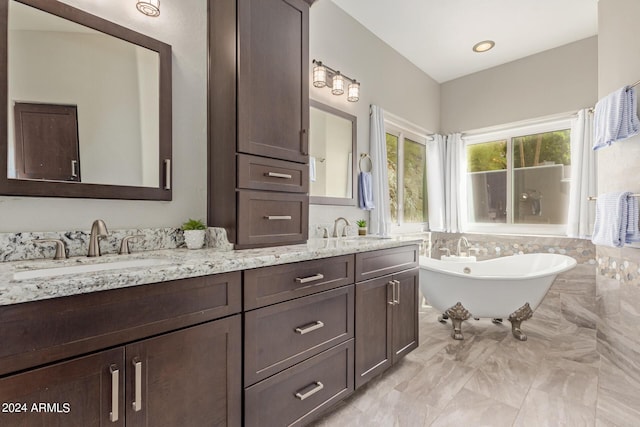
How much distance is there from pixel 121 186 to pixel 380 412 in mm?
1783

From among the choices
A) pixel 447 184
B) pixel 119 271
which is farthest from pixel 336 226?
pixel 447 184

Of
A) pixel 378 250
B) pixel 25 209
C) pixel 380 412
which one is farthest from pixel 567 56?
pixel 25 209

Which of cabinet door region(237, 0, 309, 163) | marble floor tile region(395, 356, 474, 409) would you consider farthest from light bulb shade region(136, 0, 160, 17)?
marble floor tile region(395, 356, 474, 409)

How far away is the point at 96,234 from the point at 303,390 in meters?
1.16

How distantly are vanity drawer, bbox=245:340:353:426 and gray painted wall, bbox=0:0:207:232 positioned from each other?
0.94m

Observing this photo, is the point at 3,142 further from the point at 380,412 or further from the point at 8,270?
the point at 380,412

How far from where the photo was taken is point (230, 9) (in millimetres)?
1548

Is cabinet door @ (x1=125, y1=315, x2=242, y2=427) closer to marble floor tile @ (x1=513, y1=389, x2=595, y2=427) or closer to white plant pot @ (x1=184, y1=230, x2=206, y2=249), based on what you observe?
white plant pot @ (x1=184, y1=230, x2=206, y2=249)

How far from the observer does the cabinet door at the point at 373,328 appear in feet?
5.77

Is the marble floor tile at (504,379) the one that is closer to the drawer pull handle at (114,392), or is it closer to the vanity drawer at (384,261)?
the vanity drawer at (384,261)

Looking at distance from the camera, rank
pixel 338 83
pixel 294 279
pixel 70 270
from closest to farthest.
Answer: pixel 70 270
pixel 294 279
pixel 338 83

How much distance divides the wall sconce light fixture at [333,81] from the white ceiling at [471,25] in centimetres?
64

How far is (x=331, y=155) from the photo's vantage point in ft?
8.22

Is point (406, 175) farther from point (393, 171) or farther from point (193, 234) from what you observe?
point (193, 234)
